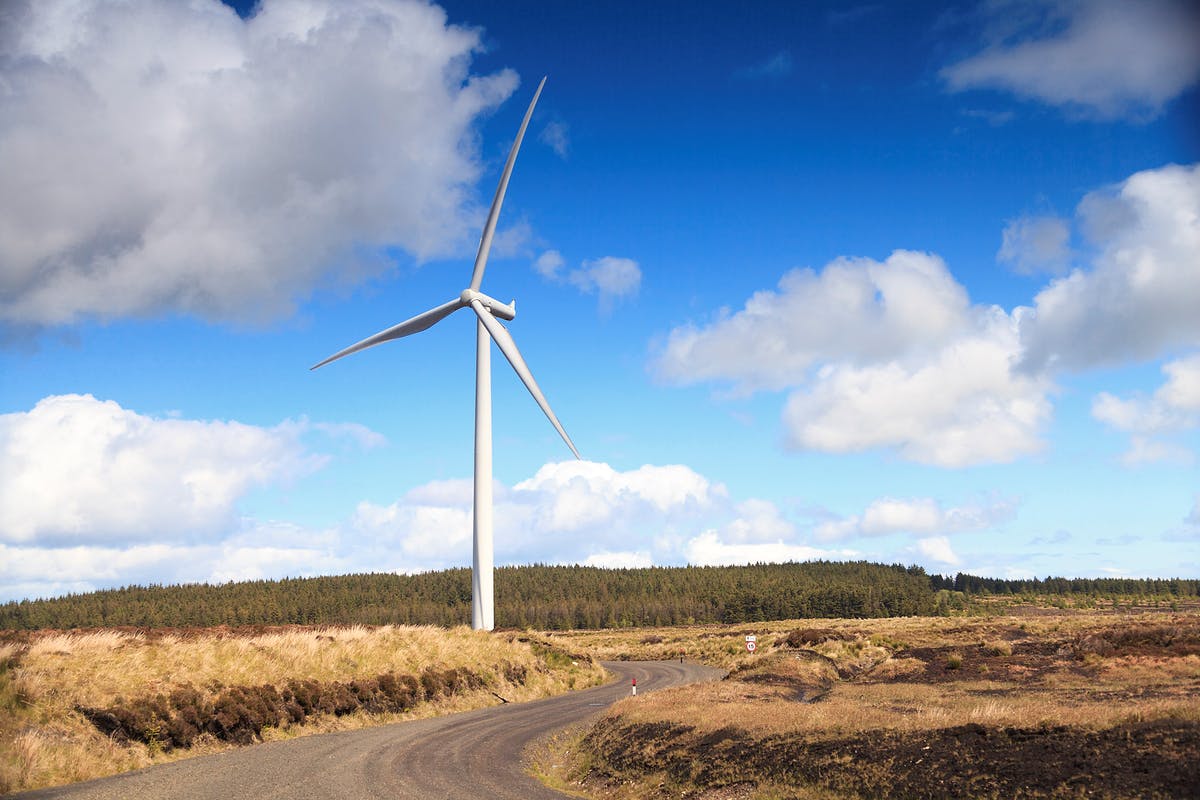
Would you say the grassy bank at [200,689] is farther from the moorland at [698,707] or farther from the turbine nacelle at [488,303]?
the turbine nacelle at [488,303]

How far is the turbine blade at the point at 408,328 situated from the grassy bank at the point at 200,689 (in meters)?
20.5

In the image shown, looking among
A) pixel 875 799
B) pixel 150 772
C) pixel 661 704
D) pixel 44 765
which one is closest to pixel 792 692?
pixel 661 704

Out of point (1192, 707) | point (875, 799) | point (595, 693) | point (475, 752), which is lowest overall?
point (595, 693)

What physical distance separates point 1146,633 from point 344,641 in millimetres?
42859

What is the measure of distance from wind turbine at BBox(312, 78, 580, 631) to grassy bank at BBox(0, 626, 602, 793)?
18.7 ft

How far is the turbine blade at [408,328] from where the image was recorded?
58.2 metres

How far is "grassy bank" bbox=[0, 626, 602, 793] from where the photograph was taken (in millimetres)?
24328

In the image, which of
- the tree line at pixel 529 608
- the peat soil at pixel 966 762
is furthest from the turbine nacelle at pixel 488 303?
the tree line at pixel 529 608

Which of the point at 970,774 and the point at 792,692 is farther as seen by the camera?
the point at 792,692

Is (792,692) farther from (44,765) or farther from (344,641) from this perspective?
(44,765)

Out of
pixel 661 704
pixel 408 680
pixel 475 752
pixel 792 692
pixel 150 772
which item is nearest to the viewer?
pixel 150 772

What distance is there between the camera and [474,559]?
5250 centimetres

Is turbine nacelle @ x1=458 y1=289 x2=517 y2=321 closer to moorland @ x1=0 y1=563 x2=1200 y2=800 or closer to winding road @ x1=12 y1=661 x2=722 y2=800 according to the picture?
moorland @ x1=0 y1=563 x2=1200 y2=800

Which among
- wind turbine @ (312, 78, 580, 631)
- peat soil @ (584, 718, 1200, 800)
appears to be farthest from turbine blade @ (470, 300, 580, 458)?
peat soil @ (584, 718, 1200, 800)
